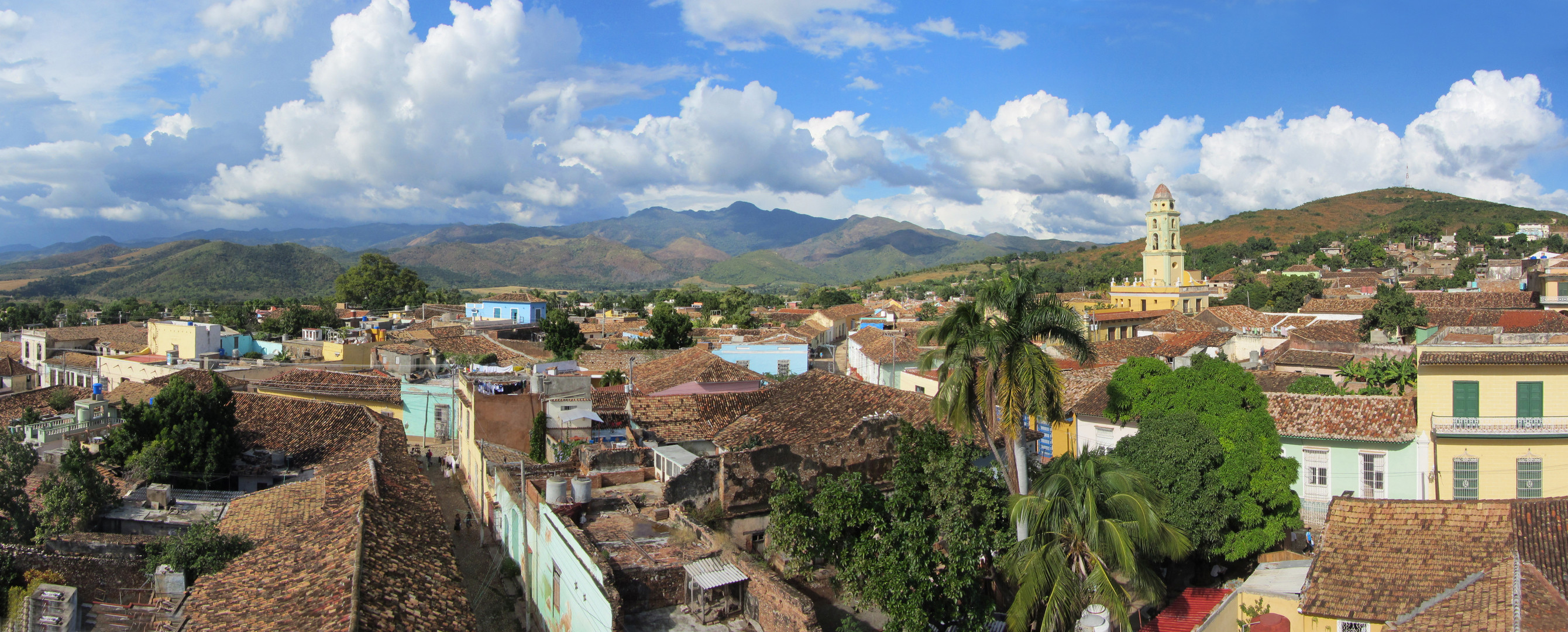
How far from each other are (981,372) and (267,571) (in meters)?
11.0

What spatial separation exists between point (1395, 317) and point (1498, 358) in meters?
17.2

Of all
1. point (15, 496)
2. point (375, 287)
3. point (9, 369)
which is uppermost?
point (375, 287)

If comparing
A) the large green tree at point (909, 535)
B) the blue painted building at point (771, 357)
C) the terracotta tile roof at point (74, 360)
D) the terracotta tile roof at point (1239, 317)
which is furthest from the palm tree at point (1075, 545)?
the terracotta tile roof at point (74, 360)

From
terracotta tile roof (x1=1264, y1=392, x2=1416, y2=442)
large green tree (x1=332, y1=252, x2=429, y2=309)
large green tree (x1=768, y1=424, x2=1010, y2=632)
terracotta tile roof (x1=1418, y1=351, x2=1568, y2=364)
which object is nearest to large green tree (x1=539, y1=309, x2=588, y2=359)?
terracotta tile roof (x1=1264, y1=392, x2=1416, y2=442)

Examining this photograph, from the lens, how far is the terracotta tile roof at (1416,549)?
1255 cm

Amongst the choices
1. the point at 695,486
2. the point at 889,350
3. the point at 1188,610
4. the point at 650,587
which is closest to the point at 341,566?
the point at 650,587

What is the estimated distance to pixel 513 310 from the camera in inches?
2601

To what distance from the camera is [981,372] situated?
46.4 ft

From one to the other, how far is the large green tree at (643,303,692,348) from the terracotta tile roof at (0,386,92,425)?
21967 millimetres

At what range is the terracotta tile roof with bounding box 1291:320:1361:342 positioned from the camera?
3272 cm

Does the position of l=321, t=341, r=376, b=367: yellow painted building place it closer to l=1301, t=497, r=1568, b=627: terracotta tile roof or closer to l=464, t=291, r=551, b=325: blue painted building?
l=464, t=291, r=551, b=325: blue painted building

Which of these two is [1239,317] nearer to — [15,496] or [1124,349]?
[1124,349]

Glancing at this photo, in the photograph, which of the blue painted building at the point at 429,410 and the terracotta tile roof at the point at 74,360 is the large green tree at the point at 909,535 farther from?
the terracotta tile roof at the point at 74,360

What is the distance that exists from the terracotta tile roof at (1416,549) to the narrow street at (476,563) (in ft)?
41.2
